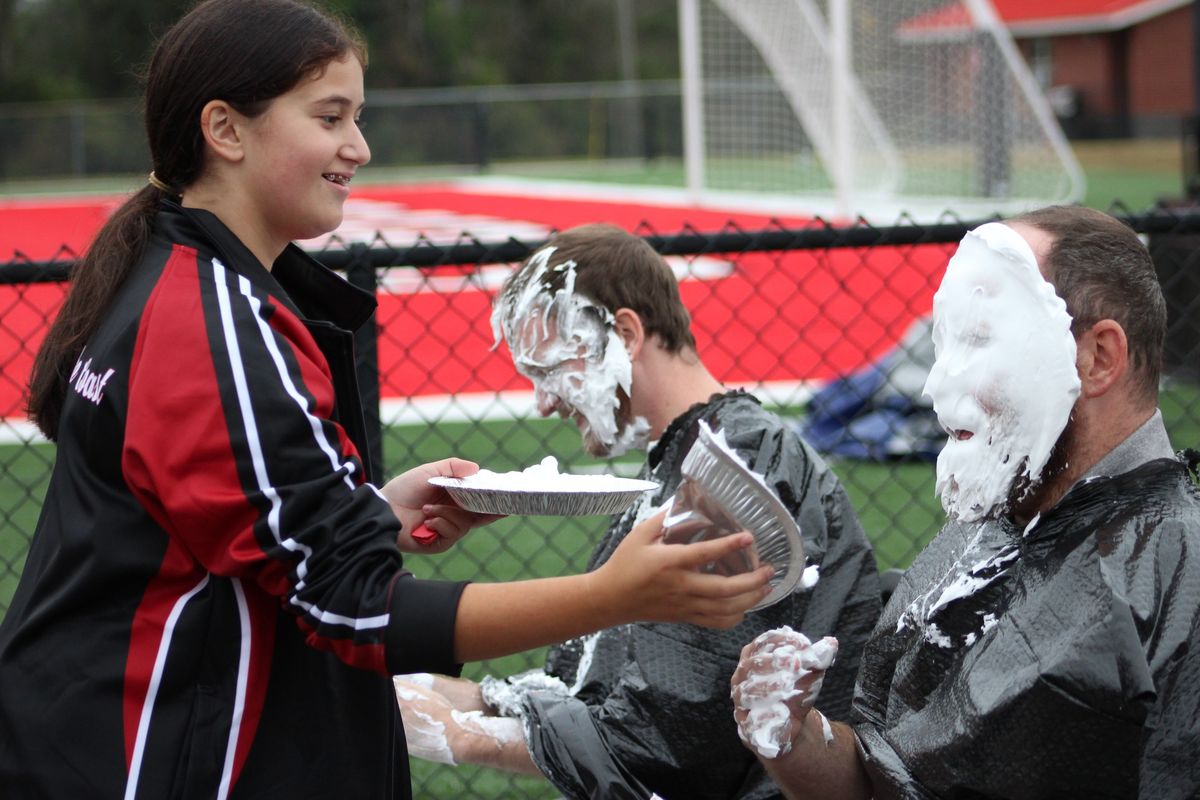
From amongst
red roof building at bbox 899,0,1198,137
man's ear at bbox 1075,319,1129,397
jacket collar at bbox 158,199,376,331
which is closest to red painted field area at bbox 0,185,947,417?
jacket collar at bbox 158,199,376,331

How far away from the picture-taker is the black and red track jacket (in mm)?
1601

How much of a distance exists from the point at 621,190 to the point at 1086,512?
75.0ft

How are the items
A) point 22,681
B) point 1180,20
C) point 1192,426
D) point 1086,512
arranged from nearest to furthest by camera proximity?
point 22,681, point 1086,512, point 1192,426, point 1180,20

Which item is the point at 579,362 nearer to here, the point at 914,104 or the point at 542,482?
the point at 542,482

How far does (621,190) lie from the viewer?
24406 mm

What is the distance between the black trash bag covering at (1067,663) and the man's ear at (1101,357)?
0.12m

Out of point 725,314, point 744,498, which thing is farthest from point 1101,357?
point 725,314

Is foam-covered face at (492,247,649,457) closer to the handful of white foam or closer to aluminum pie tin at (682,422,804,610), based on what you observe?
the handful of white foam

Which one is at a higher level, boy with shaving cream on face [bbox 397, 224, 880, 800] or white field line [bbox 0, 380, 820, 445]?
boy with shaving cream on face [bbox 397, 224, 880, 800]

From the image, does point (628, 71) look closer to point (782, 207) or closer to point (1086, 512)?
point (782, 207)

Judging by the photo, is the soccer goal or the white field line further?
the soccer goal

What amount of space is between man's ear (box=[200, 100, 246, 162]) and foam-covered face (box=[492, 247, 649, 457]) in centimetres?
108

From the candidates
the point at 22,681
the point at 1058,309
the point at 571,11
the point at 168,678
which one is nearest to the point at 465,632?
the point at 168,678

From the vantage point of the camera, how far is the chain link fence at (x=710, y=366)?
354 cm
